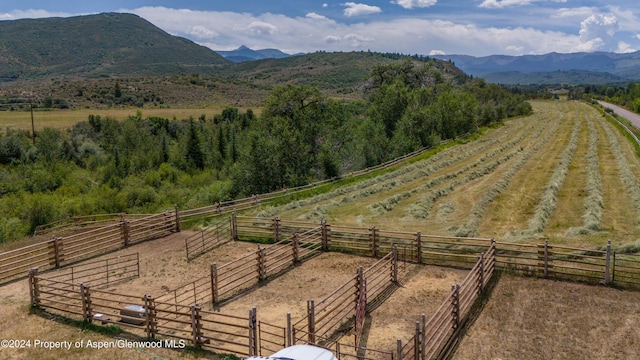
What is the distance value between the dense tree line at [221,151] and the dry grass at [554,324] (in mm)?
23528

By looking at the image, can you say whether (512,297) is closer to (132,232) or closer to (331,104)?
(132,232)

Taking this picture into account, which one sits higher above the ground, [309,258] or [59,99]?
[59,99]

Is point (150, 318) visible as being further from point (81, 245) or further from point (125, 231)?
point (125, 231)

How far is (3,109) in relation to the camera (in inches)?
3268

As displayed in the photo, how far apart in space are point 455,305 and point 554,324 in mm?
2726

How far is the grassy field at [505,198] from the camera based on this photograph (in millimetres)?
20422

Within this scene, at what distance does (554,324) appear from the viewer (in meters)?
11.6

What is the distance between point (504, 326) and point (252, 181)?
91.4ft

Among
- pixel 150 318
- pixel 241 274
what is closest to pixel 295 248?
pixel 241 274

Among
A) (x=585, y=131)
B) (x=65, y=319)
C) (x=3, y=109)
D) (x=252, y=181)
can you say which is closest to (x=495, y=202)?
(x=252, y=181)

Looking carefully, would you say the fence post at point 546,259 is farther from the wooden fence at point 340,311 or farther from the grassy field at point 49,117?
the grassy field at point 49,117

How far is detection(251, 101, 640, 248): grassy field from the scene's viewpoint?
20.4 meters

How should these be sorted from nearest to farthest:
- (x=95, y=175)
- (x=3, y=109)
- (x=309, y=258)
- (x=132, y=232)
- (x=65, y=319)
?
(x=65, y=319), (x=309, y=258), (x=132, y=232), (x=95, y=175), (x=3, y=109)

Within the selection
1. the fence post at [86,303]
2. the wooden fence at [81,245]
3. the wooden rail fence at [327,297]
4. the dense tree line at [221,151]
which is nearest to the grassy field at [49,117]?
the dense tree line at [221,151]
